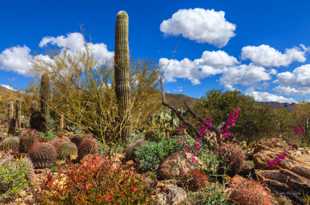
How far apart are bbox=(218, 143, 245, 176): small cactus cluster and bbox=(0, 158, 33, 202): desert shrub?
3.21 m

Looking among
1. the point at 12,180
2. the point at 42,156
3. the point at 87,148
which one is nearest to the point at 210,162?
the point at 12,180

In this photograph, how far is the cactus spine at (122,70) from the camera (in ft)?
40.6

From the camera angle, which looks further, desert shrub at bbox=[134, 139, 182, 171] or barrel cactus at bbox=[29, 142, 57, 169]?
barrel cactus at bbox=[29, 142, 57, 169]

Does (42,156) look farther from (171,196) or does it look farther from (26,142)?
(171,196)

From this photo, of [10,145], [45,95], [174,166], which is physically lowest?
[174,166]

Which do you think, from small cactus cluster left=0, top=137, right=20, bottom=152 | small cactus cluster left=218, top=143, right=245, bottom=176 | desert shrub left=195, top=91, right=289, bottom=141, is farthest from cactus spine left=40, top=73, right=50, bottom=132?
small cactus cluster left=218, top=143, right=245, bottom=176

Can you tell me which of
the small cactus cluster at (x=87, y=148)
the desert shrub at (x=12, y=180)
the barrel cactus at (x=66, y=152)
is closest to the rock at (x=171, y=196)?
the desert shrub at (x=12, y=180)

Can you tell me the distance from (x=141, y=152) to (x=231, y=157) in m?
2.00

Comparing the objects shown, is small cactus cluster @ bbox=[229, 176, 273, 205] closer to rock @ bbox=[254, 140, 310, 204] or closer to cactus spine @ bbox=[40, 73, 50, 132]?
rock @ bbox=[254, 140, 310, 204]

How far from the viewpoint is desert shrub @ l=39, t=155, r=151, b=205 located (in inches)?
146

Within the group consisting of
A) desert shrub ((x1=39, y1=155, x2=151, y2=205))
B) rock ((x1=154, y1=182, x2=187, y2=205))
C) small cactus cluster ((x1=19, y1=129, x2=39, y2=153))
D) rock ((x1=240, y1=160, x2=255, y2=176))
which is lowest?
rock ((x1=154, y1=182, x2=187, y2=205))

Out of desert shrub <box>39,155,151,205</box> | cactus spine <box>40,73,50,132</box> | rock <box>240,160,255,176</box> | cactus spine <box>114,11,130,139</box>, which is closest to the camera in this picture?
desert shrub <box>39,155,151,205</box>

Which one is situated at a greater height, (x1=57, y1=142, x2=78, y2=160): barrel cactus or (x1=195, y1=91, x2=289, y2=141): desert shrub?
(x1=195, y1=91, x2=289, y2=141): desert shrub

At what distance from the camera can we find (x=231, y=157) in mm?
7066
